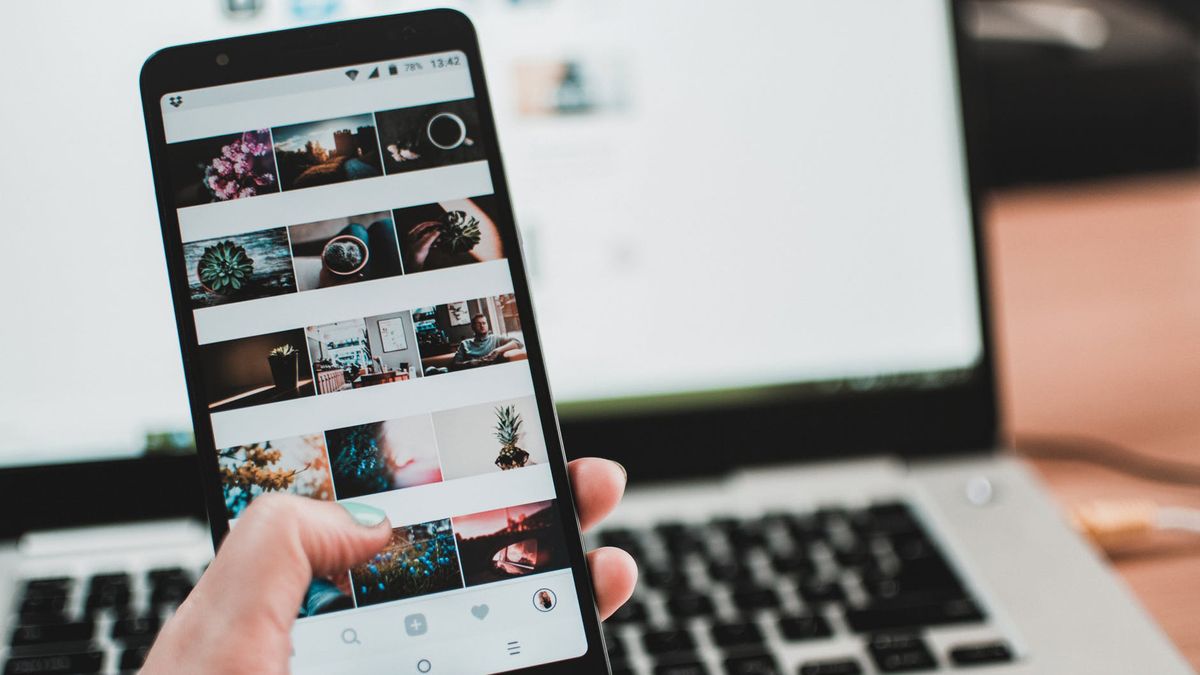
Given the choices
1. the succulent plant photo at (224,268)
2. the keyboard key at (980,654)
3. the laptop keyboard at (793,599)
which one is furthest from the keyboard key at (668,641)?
the succulent plant photo at (224,268)

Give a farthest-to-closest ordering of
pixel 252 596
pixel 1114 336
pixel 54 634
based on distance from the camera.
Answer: pixel 1114 336 → pixel 54 634 → pixel 252 596

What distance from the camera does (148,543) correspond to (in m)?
0.43

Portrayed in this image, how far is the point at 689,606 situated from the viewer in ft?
1.24

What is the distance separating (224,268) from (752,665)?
24 centimetres

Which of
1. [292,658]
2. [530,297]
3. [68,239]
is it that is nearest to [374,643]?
[292,658]

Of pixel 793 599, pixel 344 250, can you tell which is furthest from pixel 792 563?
pixel 344 250

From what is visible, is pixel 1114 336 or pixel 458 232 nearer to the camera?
pixel 458 232

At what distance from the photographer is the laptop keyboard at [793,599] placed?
35 cm

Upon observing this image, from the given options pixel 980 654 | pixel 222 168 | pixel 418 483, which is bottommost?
pixel 980 654

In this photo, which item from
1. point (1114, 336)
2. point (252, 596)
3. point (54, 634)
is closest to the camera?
point (252, 596)

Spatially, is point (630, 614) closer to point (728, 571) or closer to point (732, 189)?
point (728, 571)

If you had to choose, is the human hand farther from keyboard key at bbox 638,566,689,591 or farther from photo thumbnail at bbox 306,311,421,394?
keyboard key at bbox 638,566,689,591

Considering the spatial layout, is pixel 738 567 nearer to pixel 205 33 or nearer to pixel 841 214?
pixel 841 214

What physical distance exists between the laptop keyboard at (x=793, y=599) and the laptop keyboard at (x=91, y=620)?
0.19 m
